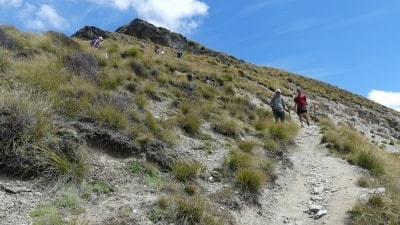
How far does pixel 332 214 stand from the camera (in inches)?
378

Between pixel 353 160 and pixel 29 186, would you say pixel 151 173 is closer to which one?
pixel 29 186

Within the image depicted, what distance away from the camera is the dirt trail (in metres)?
9.61

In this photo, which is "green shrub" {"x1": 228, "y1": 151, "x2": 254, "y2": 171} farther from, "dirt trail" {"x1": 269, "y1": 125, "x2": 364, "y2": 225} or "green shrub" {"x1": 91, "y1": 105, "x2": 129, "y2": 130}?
"green shrub" {"x1": 91, "y1": 105, "x2": 129, "y2": 130}

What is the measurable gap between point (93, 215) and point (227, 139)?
6.81 m

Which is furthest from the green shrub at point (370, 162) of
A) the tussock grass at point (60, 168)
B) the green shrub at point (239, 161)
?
the tussock grass at point (60, 168)

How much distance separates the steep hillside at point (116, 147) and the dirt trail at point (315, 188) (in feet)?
1.43

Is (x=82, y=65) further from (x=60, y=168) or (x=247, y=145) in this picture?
(x=60, y=168)

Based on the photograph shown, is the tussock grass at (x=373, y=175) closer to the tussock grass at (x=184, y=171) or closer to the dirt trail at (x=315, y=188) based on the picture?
the dirt trail at (x=315, y=188)

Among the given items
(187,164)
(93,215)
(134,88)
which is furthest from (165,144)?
(134,88)

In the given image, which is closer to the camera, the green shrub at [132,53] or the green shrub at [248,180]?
the green shrub at [248,180]

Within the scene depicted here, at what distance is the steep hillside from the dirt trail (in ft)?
1.43

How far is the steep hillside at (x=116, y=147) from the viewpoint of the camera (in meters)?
7.73

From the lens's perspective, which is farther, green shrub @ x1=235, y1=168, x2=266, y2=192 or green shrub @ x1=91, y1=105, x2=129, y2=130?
green shrub @ x1=91, y1=105, x2=129, y2=130

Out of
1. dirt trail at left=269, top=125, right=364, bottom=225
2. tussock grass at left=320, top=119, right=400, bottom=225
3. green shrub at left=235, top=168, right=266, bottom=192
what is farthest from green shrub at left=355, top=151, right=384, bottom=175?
green shrub at left=235, top=168, right=266, bottom=192
